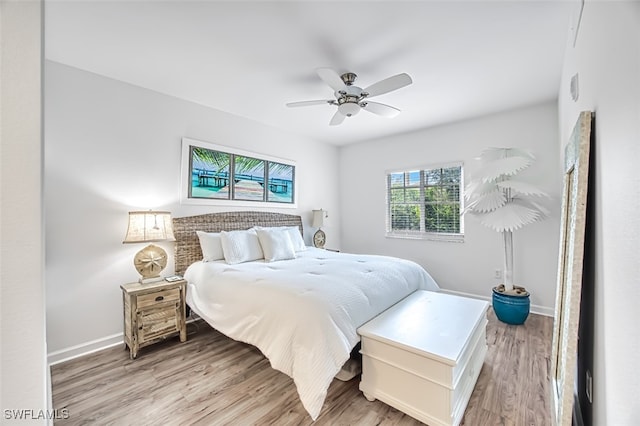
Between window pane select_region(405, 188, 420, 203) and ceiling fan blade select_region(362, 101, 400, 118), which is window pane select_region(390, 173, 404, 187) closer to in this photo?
window pane select_region(405, 188, 420, 203)

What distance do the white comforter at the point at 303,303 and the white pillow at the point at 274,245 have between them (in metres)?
0.21

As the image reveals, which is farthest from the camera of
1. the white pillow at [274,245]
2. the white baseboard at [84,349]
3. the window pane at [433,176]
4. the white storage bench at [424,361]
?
the window pane at [433,176]

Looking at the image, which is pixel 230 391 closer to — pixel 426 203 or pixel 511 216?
pixel 511 216

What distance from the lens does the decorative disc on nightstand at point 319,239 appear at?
4869mm

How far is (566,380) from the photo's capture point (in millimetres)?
1116

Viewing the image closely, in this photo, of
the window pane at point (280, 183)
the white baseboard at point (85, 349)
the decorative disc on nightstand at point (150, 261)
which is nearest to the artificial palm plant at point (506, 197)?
the window pane at point (280, 183)

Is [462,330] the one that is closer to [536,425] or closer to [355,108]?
[536,425]

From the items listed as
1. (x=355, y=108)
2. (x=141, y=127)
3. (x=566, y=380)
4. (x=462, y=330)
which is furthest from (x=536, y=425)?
(x=141, y=127)

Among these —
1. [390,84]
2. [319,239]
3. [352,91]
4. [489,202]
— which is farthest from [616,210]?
[319,239]

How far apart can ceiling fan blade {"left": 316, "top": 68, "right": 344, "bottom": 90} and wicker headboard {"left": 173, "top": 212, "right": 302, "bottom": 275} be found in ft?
7.36

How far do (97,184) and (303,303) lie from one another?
2429 mm

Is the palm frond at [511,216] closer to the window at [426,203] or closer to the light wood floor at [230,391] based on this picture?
the window at [426,203]

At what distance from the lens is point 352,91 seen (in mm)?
2529

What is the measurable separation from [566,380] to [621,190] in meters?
0.83
